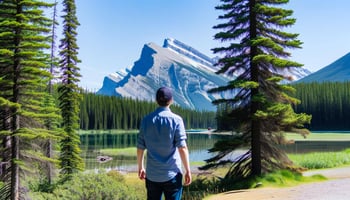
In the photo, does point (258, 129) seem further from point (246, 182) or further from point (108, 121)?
point (108, 121)

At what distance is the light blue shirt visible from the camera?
614 cm

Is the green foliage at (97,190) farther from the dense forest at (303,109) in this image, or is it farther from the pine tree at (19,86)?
the dense forest at (303,109)

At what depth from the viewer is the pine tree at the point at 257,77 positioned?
1945 centimetres

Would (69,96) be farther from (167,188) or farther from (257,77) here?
(167,188)

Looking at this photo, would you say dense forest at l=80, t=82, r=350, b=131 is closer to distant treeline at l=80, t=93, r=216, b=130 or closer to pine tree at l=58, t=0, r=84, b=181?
distant treeline at l=80, t=93, r=216, b=130

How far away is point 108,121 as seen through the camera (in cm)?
14512

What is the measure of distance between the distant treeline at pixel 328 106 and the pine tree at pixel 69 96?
10170cm

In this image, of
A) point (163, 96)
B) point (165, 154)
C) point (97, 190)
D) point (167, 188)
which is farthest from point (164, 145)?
point (97, 190)

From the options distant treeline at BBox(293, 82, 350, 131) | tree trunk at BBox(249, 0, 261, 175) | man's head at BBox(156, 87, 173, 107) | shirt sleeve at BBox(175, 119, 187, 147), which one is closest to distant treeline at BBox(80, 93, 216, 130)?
distant treeline at BBox(293, 82, 350, 131)

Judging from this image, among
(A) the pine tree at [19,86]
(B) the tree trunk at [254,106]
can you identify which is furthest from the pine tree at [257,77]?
(A) the pine tree at [19,86]

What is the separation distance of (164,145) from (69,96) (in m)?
26.0

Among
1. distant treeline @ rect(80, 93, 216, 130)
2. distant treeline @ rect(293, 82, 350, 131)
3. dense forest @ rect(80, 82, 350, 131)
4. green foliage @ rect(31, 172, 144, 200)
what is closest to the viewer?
green foliage @ rect(31, 172, 144, 200)

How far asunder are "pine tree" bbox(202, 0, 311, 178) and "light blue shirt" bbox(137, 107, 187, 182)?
13.2 m

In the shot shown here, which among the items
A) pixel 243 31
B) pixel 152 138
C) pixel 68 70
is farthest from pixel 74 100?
pixel 152 138
